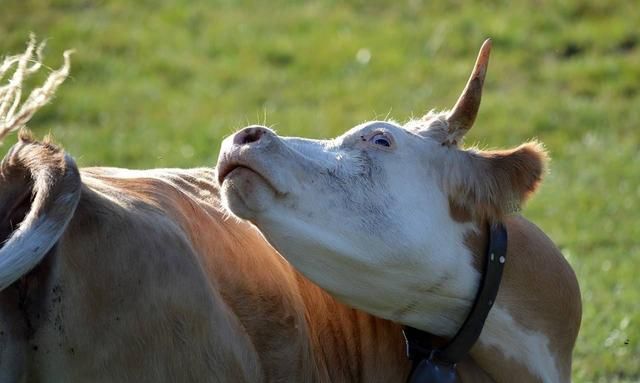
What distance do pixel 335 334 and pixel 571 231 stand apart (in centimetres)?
445

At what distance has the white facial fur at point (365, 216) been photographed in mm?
3795

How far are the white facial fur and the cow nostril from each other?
0.02 m

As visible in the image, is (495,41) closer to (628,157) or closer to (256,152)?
(628,157)

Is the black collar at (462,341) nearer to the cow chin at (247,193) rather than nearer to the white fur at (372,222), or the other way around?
the white fur at (372,222)

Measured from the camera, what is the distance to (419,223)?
3.97 metres

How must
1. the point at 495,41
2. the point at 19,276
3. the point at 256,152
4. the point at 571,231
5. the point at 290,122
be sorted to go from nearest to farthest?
the point at 19,276 → the point at 256,152 → the point at 571,231 → the point at 290,122 → the point at 495,41

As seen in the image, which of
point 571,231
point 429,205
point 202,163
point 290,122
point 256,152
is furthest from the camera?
point 290,122

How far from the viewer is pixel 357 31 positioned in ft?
40.8

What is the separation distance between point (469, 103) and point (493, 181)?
0.29 m

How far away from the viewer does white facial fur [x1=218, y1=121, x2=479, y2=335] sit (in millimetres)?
3795

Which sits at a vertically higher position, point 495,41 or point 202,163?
point 495,41

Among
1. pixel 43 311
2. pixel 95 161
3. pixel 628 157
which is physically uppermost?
pixel 43 311

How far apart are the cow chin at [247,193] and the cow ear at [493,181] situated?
0.67 m

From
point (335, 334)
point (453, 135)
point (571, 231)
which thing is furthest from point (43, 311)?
point (571, 231)
